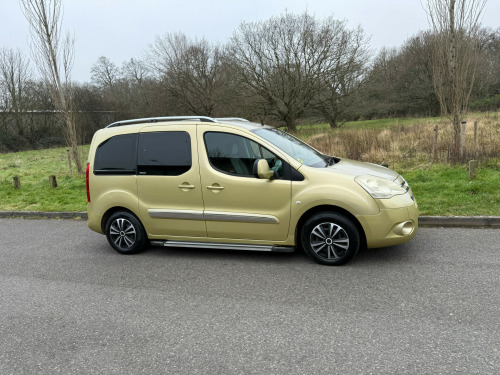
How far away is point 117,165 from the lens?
5594 mm

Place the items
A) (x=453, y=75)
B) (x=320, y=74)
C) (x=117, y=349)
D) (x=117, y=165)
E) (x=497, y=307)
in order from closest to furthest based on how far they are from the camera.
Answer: (x=117, y=349), (x=497, y=307), (x=117, y=165), (x=453, y=75), (x=320, y=74)

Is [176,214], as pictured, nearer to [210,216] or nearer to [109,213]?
[210,216]

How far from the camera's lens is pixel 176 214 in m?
5.25

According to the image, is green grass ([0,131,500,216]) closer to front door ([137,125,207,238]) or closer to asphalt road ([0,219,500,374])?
asphalt road ([0,219,500,374])

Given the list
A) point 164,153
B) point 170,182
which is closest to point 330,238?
point 170,182

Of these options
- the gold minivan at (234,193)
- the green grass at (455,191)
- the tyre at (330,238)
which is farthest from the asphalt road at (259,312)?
the green grass at (455,191)

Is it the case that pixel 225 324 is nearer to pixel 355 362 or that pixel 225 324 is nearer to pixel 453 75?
pixel 355 362

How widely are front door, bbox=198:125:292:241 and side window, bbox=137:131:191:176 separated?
251 mm

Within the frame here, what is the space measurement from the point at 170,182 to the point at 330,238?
2.32 m

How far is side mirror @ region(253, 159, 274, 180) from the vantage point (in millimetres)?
4641

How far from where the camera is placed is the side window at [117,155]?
217 inches

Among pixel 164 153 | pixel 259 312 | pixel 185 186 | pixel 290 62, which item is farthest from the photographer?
pixel 290 62

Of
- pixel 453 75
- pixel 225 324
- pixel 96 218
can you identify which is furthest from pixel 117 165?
pixel 453 75

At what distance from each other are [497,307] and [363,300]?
117 centimetres
